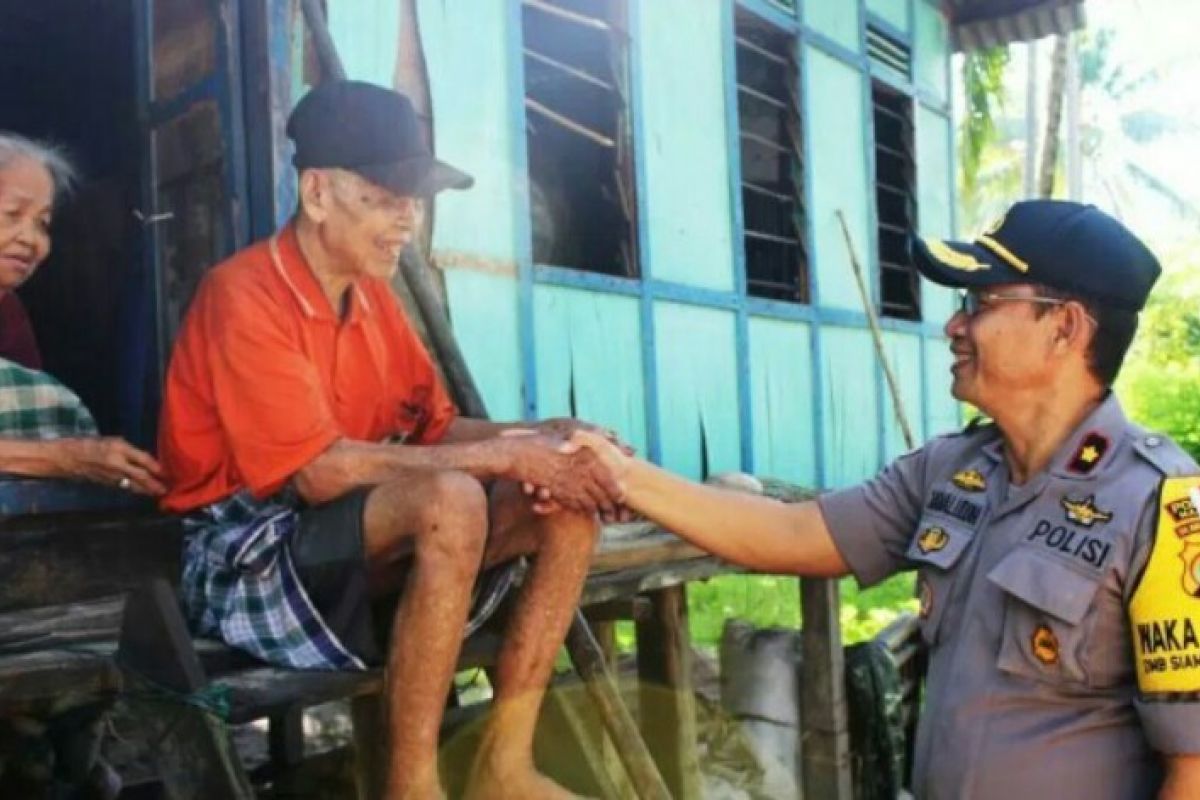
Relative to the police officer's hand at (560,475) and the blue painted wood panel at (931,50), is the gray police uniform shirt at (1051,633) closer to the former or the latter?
the police officer's hand at (560,475)

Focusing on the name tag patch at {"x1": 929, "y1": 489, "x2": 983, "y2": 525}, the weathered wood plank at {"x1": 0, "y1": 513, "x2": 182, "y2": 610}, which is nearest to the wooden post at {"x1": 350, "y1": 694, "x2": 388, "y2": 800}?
the weathered wood plank at {"x1": 0, "y1": 513, "x2": 182, "y2": 610}

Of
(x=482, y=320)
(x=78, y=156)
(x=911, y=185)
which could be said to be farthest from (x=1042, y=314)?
(x=911, y=185)

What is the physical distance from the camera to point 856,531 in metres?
2.59

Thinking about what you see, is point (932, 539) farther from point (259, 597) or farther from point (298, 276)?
point (298, 276)

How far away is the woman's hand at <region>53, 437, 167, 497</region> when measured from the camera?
2740 millimetres

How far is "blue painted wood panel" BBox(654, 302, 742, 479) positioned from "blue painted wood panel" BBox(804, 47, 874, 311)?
1378mm

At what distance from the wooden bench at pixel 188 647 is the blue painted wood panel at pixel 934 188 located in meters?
4.97

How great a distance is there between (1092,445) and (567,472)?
1.10 m

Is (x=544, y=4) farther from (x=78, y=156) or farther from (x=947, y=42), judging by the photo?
(x=947, y=42)

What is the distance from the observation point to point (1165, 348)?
1115 inches

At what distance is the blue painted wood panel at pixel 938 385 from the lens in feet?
29.6

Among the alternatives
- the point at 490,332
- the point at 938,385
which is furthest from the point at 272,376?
the point at 938,385

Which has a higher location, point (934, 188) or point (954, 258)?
point (934, 188)

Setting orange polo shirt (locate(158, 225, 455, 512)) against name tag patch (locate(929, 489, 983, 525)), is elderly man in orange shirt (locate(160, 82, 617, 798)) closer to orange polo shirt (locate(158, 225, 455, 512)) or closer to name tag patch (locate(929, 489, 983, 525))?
orange polo shirt (locate(158, 225, 455, 512))
